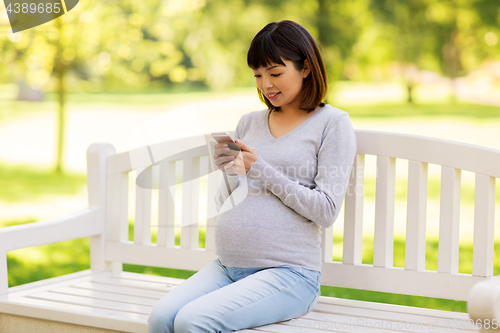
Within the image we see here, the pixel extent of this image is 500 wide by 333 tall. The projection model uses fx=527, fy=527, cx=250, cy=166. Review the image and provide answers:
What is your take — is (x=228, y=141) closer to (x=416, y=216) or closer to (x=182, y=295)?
(x=182, y=295)

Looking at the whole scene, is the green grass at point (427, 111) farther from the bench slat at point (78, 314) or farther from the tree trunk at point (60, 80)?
the bench slat at point (78, 314)

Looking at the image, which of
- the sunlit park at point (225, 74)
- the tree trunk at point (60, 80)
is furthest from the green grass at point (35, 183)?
the tree trunk at point (60, 80)

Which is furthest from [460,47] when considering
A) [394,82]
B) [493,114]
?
[394,82]

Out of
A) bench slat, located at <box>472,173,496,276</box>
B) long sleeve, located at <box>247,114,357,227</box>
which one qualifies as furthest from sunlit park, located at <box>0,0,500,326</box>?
long sleeve, located at <box>247,114,357,227</box>

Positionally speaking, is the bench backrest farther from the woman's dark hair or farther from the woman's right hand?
the woman's right hand

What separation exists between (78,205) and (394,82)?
565 inches

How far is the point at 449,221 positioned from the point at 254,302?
866 millimetres

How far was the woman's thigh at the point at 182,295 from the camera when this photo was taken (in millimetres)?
1764

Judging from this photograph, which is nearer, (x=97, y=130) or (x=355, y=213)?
(x=355, y=213)

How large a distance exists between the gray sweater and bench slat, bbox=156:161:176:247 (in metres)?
0.55

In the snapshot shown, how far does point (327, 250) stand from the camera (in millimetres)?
2283

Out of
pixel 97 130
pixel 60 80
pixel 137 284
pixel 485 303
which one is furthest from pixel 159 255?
pixel 97 130

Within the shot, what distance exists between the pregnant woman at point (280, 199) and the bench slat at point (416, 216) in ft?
1.11

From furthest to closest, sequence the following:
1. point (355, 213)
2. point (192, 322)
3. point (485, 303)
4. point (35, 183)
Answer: point (35, 183), point (355, 213), point (192, 322), point (485, 303)
